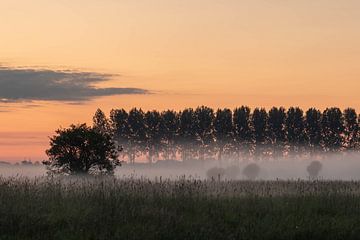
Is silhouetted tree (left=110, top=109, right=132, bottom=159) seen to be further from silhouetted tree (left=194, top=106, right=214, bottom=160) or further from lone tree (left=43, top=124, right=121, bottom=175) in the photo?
lone tree (left=43, top=124, right=121, bottom=175)

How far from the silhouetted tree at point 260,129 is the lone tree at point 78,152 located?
89.0 meters

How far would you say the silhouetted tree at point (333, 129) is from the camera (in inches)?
4550

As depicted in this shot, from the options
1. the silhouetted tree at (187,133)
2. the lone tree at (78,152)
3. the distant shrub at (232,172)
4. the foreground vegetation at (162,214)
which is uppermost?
the silhouetted tree at (187,133)

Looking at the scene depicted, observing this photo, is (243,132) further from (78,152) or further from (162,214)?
(162,214)

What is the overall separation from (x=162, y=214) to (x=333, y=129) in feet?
A: 349

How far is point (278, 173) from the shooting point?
103000 mm

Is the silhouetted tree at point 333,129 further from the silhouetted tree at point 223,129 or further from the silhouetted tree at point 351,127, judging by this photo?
the silhouetted tree at point 223,129

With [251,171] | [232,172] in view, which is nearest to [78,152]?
[232,172]

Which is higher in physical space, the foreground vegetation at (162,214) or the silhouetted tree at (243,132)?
the silhouetted tree at (243,132)

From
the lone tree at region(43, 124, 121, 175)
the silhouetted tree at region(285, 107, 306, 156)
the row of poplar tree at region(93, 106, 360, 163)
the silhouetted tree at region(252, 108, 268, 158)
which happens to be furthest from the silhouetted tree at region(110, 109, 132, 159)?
the lone tree at region(43, 124, 121, 175)

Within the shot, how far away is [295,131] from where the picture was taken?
382 feet

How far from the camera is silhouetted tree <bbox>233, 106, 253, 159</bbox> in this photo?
380 feet

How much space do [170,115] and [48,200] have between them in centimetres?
10018

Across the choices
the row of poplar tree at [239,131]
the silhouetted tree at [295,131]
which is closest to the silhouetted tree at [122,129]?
the row of poplar tree at [239,131]
